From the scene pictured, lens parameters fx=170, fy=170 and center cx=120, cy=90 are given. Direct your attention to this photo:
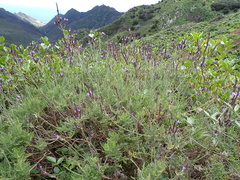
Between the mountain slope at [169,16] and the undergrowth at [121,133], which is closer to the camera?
the undergrowth at [121,133]

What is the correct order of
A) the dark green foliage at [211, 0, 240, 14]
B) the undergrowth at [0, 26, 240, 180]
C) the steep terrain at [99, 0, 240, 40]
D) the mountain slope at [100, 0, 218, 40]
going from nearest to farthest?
1. the undergrowth at [0, 26, 240, 180]
2. the dark green foliage at [211, 0, 240, 14]
3. the steep terrain at [99, 0, 240, 40]
4. the mountain slope at [100, 0, 218, 40]

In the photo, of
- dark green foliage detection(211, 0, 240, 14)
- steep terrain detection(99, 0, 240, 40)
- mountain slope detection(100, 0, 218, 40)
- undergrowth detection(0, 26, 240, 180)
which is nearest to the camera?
undergrowth detection(0, 26, 240, 180)

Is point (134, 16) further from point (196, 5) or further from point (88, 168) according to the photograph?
point (88, 168)

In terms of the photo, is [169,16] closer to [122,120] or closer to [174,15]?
[174,15]

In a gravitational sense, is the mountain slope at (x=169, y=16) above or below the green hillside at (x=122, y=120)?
above

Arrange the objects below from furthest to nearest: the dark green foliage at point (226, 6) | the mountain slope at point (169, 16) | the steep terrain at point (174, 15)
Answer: the mountain slope at point (169, 16)
the steep terrain at point (174, 15)
the dark green foliage at point (226, 6)

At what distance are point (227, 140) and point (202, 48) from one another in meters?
1.32

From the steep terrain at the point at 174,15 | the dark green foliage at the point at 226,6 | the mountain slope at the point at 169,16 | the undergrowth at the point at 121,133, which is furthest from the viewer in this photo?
the mountain slope at the point at 169,16

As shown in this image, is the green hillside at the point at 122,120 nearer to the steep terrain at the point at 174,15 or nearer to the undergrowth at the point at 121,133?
the undergrowth at the point at 121,133

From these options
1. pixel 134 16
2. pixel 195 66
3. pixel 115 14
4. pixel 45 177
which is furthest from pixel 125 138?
pixel 115 14

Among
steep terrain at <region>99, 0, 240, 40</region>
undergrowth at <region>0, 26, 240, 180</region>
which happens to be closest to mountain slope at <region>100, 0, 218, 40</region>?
steep terrain at <region>99, 0, 240, 40</region>

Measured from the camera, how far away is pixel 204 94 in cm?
220

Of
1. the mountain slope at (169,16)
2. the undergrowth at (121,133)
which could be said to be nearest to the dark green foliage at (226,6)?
the mountain slope at (169,16)

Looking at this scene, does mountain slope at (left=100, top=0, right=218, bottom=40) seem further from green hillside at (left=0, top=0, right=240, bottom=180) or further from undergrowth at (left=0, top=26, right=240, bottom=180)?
undergrowth at (left=0, top=26, right=240, bottom=180)
